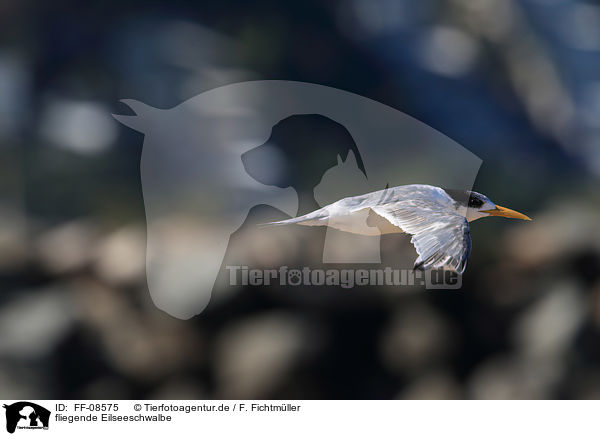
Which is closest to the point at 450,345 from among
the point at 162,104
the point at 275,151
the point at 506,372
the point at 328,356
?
the point at 506,372

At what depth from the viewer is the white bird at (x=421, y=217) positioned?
58cm

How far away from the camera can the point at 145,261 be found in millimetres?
992

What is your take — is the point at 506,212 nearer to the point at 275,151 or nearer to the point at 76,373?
the point at 275,151

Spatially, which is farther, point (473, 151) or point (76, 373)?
point (76, 373)

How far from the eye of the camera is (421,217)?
66 centimetres

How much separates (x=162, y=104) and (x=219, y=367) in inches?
22.6

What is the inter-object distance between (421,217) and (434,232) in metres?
0.06

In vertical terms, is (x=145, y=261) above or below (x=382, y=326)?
above

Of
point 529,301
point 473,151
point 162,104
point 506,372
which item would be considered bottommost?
point 506,372

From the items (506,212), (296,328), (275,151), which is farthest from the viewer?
(296,328)

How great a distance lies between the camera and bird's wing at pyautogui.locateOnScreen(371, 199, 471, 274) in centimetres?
57
